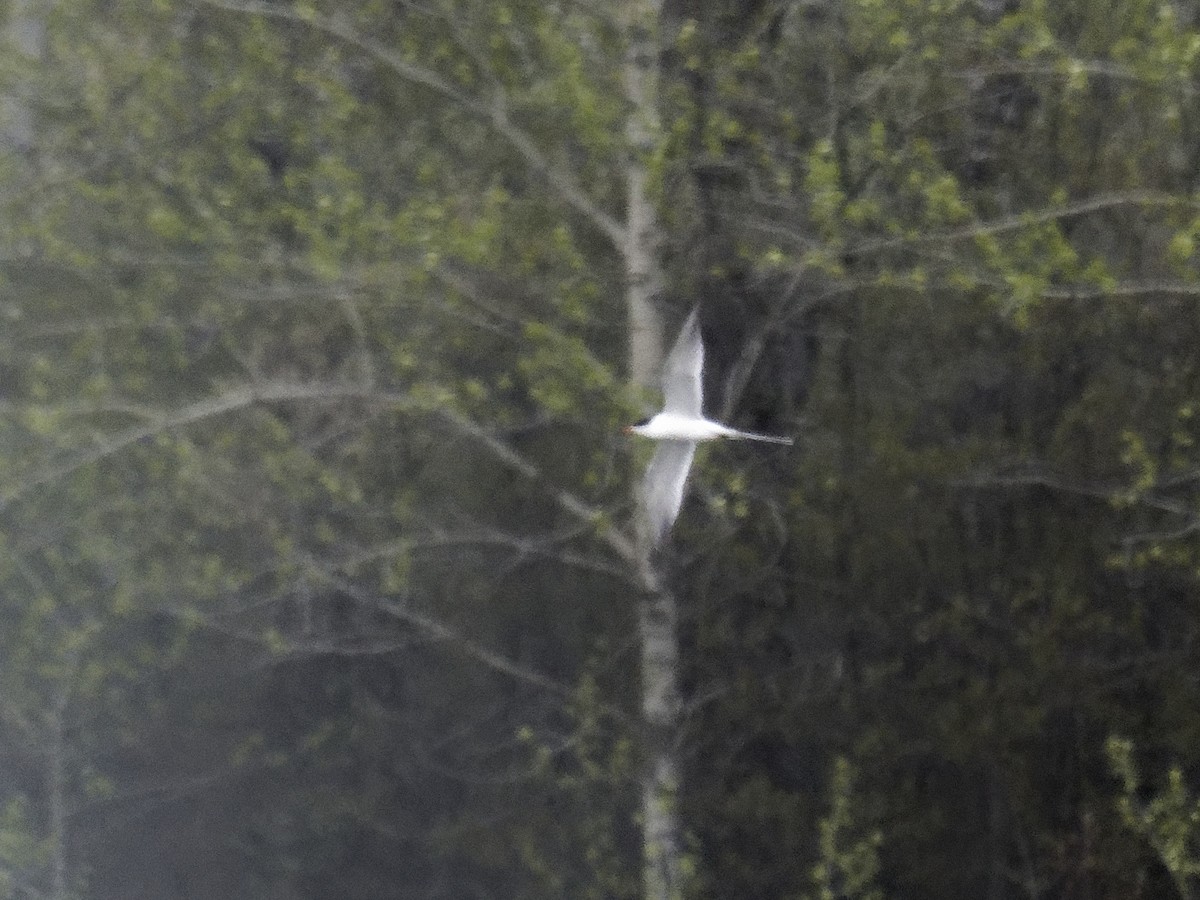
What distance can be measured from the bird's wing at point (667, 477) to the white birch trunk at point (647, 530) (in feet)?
2.87

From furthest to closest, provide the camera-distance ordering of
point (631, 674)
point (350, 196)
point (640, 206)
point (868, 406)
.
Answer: point (631, 674) → point (868, 406) → point (640, 206) → point (350, 196)

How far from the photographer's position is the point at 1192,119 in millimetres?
7453

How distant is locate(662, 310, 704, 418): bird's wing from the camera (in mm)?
6156

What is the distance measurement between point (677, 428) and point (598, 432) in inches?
66.8

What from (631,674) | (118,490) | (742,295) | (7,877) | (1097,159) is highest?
(1097,159)

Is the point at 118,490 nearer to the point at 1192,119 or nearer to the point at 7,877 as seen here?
the point at 7,877

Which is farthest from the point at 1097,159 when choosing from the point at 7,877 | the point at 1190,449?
the point at 7,877

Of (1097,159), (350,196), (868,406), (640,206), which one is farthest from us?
(868,406)

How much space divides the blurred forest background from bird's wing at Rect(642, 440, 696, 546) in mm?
439

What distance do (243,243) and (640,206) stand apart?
1589 mm

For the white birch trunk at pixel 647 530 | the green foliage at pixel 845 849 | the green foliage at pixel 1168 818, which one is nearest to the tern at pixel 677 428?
the white birch trunk at pixel 647 530

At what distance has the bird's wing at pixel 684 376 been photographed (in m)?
6.16

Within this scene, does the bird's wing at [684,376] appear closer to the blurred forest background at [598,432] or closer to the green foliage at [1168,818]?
the blurred forest background at [598,432]

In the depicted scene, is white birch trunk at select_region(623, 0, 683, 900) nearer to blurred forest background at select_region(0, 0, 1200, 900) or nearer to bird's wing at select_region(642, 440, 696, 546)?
blurred forest background at select_region(0, 0, 1200, 900)
